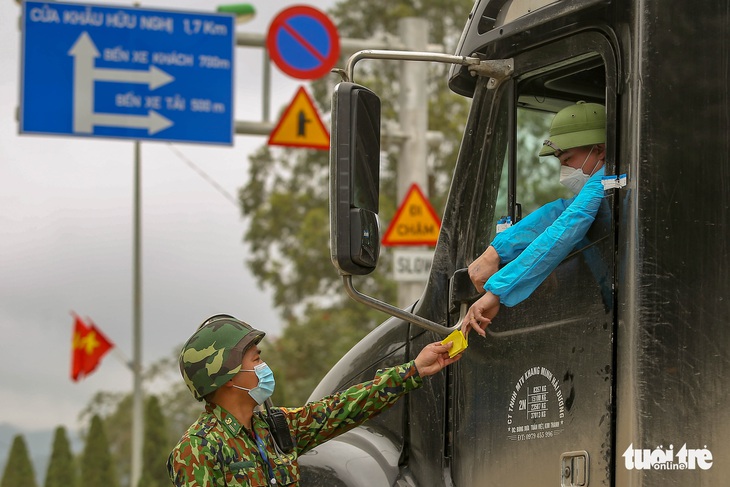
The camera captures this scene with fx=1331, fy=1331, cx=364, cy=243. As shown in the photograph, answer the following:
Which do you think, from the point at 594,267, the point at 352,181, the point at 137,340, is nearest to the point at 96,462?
the point at 137,340

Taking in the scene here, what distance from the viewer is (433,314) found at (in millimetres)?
4281

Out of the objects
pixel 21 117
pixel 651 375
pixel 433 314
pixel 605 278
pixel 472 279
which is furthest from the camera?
pixel 21 117

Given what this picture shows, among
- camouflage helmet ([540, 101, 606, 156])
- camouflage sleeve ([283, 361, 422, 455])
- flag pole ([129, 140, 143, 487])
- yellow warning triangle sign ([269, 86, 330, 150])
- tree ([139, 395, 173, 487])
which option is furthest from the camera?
tree ([139, 395, 173, 487])

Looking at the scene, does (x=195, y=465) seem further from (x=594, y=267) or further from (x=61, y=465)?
Answer: (x=61, y=465)

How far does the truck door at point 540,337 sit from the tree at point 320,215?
20.7 metres

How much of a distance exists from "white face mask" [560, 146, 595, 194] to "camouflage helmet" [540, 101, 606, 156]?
0.17 feet

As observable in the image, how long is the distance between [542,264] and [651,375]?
0.51m

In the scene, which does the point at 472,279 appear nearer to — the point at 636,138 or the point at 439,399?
the point at 439,399

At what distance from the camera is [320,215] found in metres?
26.9

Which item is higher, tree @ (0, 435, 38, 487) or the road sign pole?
the road sign pole

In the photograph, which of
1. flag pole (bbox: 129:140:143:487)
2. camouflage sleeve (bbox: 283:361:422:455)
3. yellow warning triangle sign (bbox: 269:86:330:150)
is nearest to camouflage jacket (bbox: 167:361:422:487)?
camouflage sleeve (bbox: 283:361:422:455)

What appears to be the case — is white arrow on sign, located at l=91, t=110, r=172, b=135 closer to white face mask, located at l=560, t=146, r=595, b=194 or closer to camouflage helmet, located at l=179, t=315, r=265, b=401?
camouflage helmet, located at l=179, t=315, r=265, b=401

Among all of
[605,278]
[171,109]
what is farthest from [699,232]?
[171,109]

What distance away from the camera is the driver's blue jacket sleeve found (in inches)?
139
